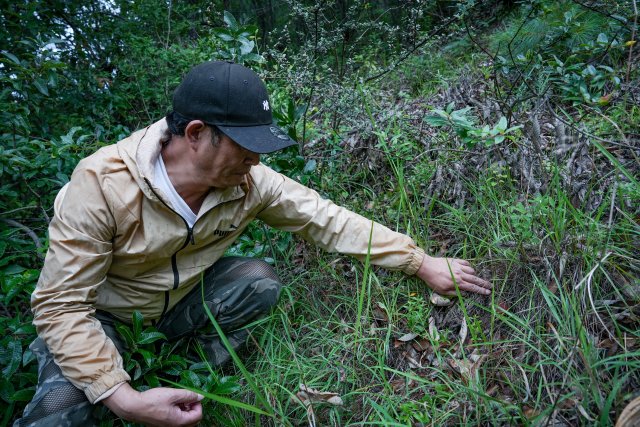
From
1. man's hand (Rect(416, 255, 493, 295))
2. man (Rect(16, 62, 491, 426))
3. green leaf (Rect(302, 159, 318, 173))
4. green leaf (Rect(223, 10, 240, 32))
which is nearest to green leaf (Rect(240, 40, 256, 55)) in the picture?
green leaf (Rect(223, 10, 240, 32))

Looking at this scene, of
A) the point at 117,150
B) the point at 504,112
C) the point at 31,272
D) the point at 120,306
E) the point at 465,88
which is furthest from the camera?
the point at 465,88

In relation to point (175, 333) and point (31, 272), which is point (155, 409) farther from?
point (31, 272)

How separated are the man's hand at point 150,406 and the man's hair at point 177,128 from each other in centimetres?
95

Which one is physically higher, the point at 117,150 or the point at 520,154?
the point at 117,150

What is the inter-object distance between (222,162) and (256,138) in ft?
0.55

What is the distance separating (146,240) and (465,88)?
2.40 meters

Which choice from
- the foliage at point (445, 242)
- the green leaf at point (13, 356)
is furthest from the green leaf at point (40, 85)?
the green leaf at point (13, 356)

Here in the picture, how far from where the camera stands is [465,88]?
3.51 m

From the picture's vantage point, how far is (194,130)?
1.99m

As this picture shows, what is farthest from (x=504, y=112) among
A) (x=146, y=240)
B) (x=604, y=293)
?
(x=146, y=240)

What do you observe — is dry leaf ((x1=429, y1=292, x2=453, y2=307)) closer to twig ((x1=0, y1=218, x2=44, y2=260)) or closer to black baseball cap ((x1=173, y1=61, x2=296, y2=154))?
black baseball cap ((x1=173, y1=61, x2=296, y2=154))

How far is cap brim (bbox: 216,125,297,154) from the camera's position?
75.0 inches

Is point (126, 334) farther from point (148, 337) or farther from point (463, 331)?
point (463, 331)

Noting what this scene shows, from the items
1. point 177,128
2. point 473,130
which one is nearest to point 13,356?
point 177,128
